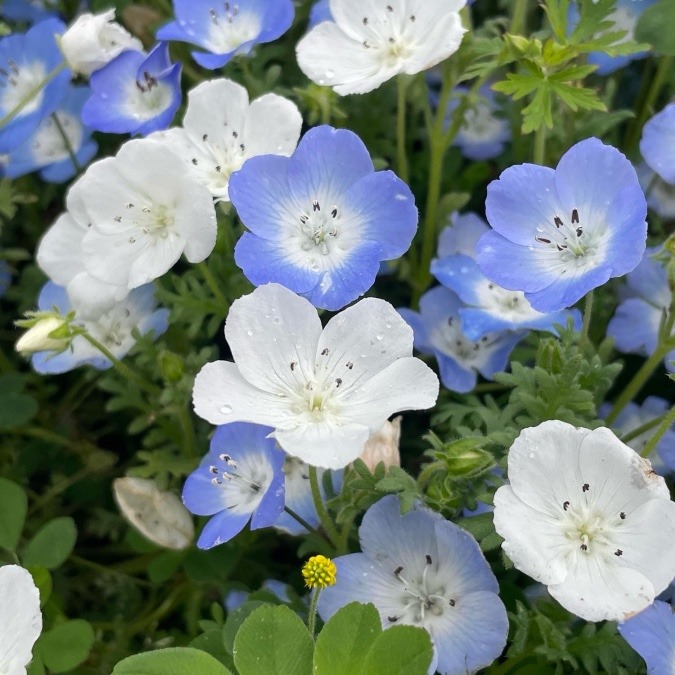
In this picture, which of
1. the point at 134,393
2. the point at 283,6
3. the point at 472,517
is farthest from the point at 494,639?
the point at 283,6

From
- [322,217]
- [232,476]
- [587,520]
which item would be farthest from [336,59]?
[587,520]

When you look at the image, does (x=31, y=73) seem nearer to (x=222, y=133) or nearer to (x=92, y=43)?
(x=92, y=43)

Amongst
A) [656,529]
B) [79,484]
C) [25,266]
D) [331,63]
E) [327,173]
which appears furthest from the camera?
[25,266]

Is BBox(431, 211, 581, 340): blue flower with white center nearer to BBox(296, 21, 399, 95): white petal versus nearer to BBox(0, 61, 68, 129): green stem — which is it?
BBox(296, 21, 399, 95): white petal

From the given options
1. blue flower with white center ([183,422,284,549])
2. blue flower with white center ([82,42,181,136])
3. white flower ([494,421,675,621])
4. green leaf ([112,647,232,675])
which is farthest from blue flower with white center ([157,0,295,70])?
green leaf ([112,647,232,675])

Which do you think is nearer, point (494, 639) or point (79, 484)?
point (494, 639)

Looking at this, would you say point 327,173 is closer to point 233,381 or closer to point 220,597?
point 233,381
